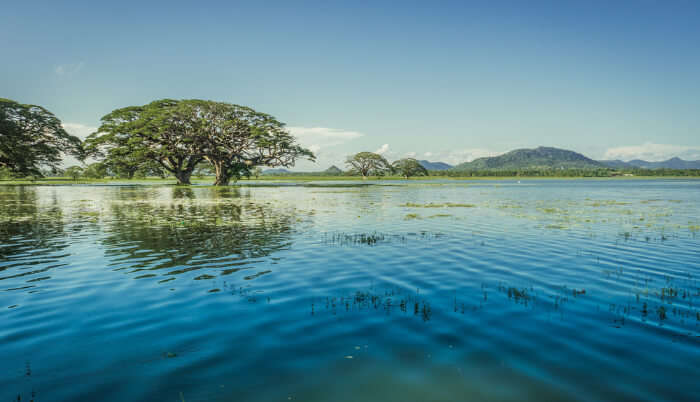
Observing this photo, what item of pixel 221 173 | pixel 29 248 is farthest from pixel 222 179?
pixel 29 248

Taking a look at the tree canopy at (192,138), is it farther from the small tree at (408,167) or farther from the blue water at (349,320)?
the small tree at (408,167)

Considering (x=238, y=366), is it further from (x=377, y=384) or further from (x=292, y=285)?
→ (x=292, y=285)

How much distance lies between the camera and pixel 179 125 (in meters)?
79.7

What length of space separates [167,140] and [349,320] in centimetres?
8446

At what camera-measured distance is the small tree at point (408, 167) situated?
192 meters

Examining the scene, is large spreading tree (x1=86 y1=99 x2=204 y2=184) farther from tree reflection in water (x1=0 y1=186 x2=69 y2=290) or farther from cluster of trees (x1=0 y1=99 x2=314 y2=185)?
tree reflection in water (x1=0 y1=186 x2=69 y2=290)

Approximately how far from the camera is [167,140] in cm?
8100

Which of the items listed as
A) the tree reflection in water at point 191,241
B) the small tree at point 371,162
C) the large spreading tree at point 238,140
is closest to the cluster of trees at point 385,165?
the small tree at point 371,162

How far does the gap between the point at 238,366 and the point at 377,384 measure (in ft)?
7.40

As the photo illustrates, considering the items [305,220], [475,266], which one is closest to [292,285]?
[475,266]

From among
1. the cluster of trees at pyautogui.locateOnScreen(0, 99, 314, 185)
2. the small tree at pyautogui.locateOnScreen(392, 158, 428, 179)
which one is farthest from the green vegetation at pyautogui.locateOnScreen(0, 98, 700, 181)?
the small tree at pyautogui.locateOnScreen(392, 158, 428, 179)

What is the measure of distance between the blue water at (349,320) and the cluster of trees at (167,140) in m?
68.1

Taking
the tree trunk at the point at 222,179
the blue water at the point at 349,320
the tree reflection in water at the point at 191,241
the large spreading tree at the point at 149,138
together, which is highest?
the large spreading tree at the point at 149,138

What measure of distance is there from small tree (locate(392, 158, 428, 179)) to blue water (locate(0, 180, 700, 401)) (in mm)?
176726
